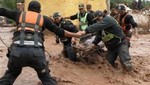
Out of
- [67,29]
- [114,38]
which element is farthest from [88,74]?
[67,29]

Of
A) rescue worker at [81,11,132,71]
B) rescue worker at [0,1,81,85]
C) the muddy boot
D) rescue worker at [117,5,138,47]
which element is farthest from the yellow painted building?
rescue worker at [0,1,81,85]

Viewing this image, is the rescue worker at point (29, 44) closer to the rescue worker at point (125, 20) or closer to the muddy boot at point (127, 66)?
the muddy boot at point (127, 66)

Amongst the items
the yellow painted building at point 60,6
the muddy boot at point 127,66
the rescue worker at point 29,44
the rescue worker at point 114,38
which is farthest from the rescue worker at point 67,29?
the yellow painted building at point 60,6

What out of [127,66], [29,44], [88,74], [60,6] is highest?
[29,44]

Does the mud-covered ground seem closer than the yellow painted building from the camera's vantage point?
Yes

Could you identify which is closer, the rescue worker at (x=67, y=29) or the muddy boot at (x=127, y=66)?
the muddy boot at (x=127, y=66)

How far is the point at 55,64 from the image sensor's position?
11.1 m

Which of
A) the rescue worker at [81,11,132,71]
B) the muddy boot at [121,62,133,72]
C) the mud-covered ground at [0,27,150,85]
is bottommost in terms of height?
the mud-covered ground at [0,27,150,85]

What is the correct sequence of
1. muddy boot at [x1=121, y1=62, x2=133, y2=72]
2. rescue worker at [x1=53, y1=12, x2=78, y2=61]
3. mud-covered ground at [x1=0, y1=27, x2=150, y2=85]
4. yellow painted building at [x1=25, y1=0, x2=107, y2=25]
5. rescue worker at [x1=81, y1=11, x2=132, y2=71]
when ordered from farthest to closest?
1. yellow painted building at [x1=25, y1=0, x2=107, y2=25]
2. rescue worker at [x1=53, y1=12, x2=78, y2=61]
3. muddy boot at [x1=121, y1=62, x2=133, y2=72]
4. rescue worker at [x1=81, y1=11, x2=132, y2=71]
5. mud-covered ground at [x1=0, y1=27, x2=150, y2=85]

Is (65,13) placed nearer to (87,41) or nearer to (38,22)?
(87,41)

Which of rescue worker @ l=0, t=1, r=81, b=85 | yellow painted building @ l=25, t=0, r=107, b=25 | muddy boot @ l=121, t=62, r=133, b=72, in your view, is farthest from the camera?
yellow painted building @ l=25, t=0, r=107, b=25

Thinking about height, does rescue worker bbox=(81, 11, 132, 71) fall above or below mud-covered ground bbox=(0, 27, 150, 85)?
above

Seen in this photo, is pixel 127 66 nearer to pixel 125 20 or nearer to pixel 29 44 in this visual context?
pixel 125 20

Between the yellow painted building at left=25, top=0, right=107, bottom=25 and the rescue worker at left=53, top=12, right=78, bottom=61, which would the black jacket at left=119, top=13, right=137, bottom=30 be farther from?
the yellow painted building at left=25, top=0, right=107, bottom=25
